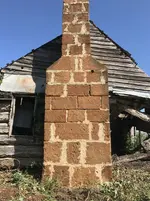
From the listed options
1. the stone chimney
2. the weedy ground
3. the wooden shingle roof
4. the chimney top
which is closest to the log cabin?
the wooden shingle roof

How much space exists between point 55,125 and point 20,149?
267 centimetres

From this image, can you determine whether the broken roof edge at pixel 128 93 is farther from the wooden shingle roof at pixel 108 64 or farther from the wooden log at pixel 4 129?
the wooden log at pixel 4 129

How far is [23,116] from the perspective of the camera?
25.6ft

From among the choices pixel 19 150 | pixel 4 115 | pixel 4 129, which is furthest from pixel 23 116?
pixel 19 150

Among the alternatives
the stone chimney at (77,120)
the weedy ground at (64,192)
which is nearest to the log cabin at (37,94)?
the stone chimney at (77,120)

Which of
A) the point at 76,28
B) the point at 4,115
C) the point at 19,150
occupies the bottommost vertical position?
the point at 19,150

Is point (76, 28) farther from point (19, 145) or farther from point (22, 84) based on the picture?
point (19, 145)

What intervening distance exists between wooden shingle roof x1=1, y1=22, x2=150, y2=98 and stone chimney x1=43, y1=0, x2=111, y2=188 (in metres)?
3.14

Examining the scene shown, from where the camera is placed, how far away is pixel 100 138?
15.1 ft

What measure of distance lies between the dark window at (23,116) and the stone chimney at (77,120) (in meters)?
3.03

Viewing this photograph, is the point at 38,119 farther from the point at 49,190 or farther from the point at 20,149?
the point at 49,190

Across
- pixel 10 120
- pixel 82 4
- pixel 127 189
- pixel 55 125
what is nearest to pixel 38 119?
pixel 10 120

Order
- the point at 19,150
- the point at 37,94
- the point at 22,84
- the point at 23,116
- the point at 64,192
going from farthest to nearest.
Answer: the point at 22,84, the point at 23,116, the point at 37,94, the point at 19,150, the point at 64,192

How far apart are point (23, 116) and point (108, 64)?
336 cm
